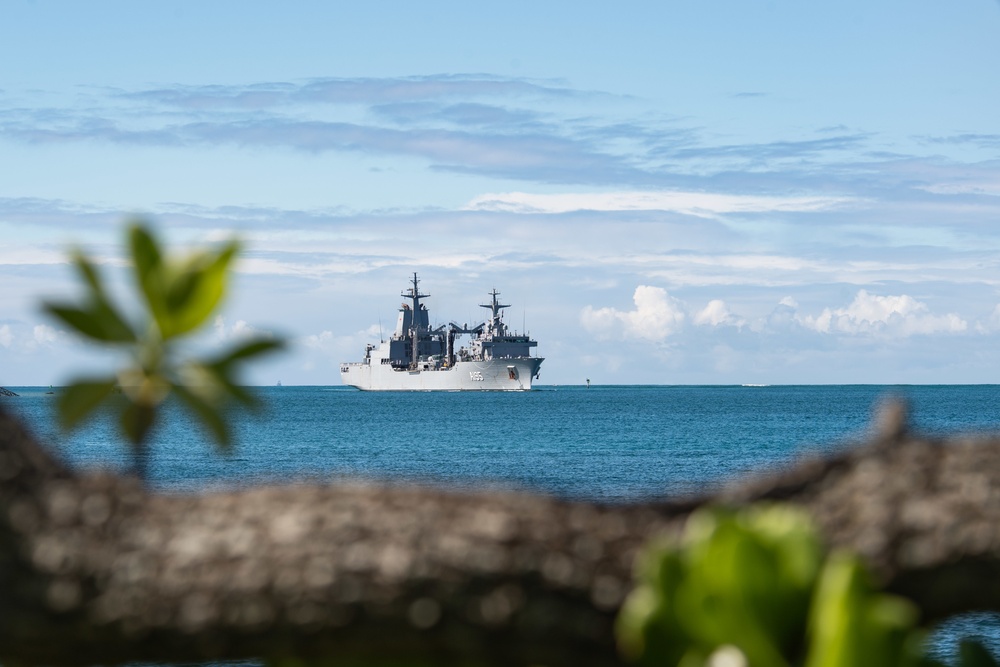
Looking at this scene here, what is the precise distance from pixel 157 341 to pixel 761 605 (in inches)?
37.7

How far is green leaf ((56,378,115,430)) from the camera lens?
5.92ft

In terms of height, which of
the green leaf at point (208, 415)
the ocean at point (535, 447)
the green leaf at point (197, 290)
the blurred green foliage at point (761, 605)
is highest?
the green leaf at point (197, 290)

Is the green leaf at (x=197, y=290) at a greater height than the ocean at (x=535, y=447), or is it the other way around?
the green leaf at (x=197, y=290)

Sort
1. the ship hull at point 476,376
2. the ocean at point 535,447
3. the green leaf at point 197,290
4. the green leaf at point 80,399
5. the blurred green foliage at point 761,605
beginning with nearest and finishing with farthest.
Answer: the blurred green foliage at point 761,605 < the green leaf at point 197,290 < the green leaf at point 80,399 < the ocean at point 535,447 < the ship hull at point 476,376

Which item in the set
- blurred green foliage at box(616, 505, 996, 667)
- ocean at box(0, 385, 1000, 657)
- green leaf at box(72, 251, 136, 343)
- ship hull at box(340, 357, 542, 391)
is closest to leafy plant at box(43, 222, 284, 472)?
green leaf at box(72, 251, 136, 343)

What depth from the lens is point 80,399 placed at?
5.98 ft

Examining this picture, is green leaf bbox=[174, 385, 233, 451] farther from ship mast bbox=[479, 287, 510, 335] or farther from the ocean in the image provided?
ship mast bbox=[479, 287, 510, 335]

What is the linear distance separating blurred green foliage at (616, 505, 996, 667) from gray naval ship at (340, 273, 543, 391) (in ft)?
404

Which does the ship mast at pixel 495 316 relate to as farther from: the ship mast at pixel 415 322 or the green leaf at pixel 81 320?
the green leaf at pixel 81 320

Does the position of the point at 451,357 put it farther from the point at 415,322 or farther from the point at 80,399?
the point at 80,399

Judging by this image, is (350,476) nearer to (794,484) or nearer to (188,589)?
(188,589)

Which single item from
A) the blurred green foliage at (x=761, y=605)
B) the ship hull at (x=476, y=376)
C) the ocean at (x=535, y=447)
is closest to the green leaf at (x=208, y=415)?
the blurred green foliage at (x=761, y=605)

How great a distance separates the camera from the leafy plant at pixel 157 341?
173 cm

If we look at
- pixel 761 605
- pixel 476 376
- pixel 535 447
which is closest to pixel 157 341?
pixel 761 605
